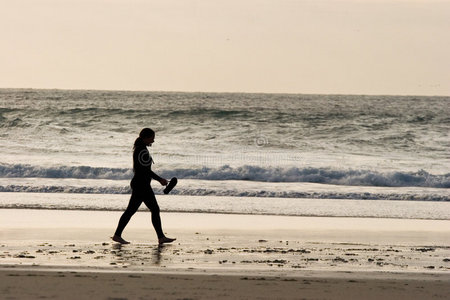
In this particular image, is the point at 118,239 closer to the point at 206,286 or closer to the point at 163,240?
the point at 163,240

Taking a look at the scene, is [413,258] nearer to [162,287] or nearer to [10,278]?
[162,287]

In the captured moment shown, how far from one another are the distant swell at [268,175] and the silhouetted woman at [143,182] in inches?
519

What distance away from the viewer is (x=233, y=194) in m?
19.1

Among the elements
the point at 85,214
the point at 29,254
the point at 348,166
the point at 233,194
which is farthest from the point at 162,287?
the point at 348,166

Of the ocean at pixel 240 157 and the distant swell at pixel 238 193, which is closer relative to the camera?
the ocean at pixel 240 157

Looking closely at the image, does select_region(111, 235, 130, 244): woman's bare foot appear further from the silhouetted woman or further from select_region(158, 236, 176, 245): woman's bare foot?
select_region(158, 236, 176, 245): woman's bare foot

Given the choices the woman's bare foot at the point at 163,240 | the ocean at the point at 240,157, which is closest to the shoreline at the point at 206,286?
the woman's bare foot at the point at 163,240

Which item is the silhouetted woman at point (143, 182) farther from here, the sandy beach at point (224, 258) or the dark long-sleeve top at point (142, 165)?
the sandy beach at point (224, 258)

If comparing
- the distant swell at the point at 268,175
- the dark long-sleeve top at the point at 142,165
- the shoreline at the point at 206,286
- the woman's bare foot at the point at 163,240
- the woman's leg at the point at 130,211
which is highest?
the distant swell at the point at 268,175

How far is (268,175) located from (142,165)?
14.0m

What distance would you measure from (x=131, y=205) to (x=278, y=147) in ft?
77.5

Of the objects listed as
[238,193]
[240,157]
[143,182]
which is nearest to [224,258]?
[143,182]

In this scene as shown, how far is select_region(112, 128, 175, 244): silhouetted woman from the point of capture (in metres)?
11.1

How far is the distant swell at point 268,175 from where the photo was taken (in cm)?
2436
